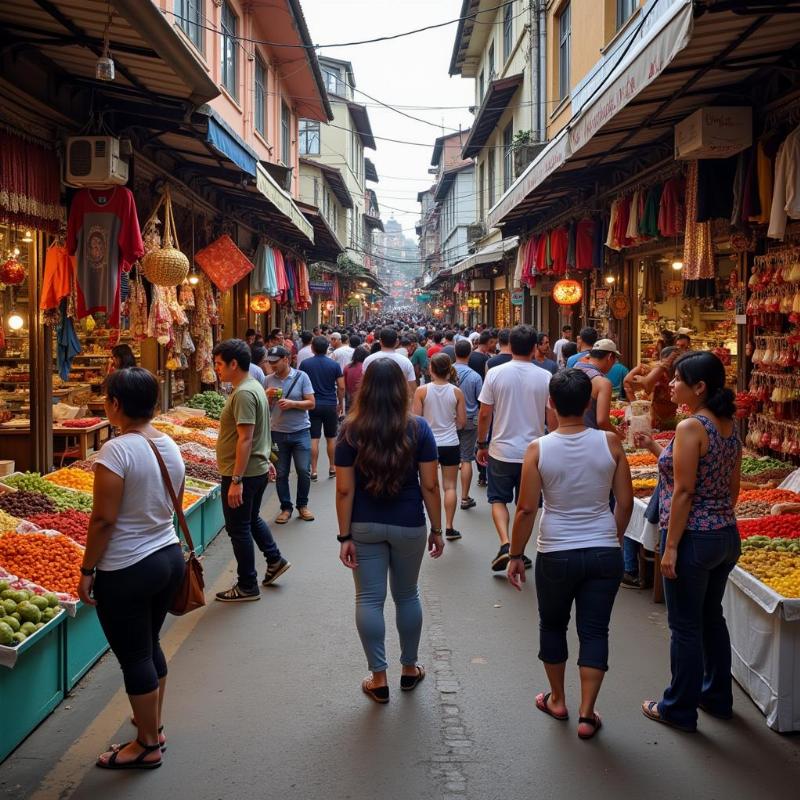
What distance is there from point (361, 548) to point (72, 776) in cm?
172

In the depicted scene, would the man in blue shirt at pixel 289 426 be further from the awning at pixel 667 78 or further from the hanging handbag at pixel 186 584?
the hanging handbag at pixel 186 584

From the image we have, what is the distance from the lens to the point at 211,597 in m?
6.80

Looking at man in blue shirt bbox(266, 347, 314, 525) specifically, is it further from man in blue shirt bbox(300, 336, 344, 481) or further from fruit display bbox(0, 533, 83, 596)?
fruit display bbox(0, 533, 83, 596)

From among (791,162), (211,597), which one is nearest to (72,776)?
(211,597)

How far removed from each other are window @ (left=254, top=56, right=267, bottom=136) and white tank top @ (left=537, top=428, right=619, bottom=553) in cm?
1863

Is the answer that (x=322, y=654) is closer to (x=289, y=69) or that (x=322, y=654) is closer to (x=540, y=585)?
(x=540, y=585)

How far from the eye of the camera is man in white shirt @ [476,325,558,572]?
7.38 metres

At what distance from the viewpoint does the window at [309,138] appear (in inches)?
1750

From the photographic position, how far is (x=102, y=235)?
8.57m

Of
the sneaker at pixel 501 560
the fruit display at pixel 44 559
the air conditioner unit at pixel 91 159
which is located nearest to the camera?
the fruit display at pixel 44 559

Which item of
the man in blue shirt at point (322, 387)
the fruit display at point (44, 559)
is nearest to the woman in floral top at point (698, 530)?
the fruit display at point (44, 559)

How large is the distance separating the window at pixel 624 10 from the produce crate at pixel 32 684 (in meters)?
13.7

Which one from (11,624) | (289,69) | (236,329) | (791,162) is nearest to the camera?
(11,624)

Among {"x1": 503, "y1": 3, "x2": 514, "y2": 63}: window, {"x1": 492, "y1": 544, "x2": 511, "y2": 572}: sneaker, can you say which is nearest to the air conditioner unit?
{"x1": 492, "y1": 544, "x2": 511, "y2": 572}: sneaker
